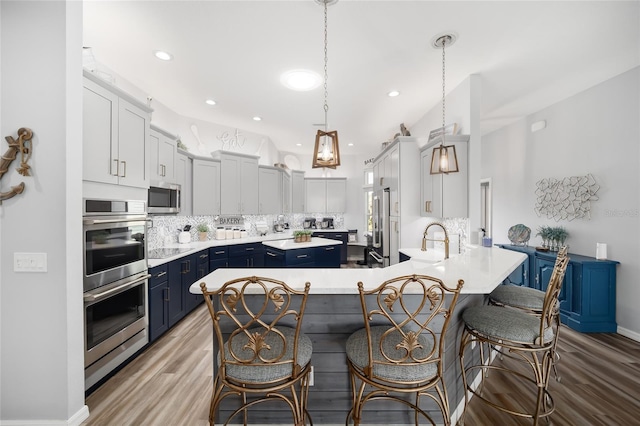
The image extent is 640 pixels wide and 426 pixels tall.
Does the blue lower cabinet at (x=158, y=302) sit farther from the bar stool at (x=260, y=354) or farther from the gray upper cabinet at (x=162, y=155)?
the bar stool at (x=260, y=354)

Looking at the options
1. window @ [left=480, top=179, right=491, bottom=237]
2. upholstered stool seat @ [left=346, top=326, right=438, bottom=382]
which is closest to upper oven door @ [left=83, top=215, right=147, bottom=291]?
upholstered stool seat @ [left=346, top=326, right=438, bottom=382]

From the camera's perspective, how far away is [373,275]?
69.1 inches

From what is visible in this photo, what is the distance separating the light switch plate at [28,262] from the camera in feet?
5.66

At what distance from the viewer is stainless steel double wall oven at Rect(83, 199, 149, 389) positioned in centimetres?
202

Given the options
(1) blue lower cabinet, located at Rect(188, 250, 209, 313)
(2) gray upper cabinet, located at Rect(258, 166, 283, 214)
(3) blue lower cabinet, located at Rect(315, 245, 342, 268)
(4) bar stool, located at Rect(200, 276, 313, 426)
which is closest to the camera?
(4) bar stool, located at Rect(200, 276, 313, 426)

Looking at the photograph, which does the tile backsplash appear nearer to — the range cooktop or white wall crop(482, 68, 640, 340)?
the range cooktop

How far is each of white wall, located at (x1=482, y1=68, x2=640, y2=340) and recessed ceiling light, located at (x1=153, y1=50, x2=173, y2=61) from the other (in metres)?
5.19

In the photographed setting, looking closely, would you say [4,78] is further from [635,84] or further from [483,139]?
[483,139]

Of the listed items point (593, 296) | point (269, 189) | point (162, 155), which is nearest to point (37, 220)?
point (162, 155)

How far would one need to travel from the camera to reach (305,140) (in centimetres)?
635

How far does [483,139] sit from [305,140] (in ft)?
12.7

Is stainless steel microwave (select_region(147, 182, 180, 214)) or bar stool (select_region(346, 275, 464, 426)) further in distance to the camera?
stainless steel microwave (select_region(147, 182, 180, 214))

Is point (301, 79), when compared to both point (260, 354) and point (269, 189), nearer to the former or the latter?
point (269, 189)

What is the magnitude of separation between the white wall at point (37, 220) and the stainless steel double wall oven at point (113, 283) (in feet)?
0.79
